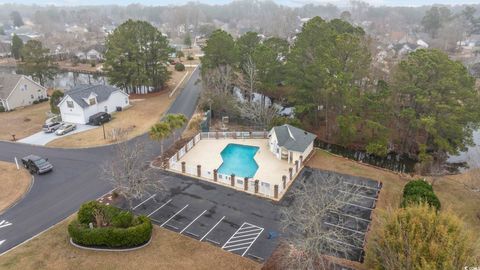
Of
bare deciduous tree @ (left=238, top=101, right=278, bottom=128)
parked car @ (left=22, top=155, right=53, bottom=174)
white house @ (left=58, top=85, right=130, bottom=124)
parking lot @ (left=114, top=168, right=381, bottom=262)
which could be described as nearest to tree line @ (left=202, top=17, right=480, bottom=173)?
bare deciduous tree @ (left=238, top=101, right=278, bottom=128)

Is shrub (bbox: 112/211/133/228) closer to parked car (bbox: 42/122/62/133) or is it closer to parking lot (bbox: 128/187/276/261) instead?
parking lot (bbox: 128/187/276/261)

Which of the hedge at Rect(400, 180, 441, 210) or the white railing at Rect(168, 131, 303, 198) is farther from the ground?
the hedge at Rect(400, 180, 441, 210)

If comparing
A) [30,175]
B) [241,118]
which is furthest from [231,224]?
[241,118]

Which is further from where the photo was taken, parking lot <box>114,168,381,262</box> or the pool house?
the pool house

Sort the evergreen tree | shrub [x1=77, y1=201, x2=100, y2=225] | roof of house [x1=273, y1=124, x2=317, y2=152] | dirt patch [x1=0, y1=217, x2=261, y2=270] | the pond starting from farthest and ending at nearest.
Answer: the pond
the evergreen tree
roof of house [x1=273, y1=124, x2=317, y2=152]
shrub [x1=77, y1=201, x2=100, y2=225]
dirt patch [x1=0, y1=217, x2=261, y2=270]

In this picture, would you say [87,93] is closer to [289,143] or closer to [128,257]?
[289,143]

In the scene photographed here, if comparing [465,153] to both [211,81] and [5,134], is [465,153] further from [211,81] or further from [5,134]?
[5,134]

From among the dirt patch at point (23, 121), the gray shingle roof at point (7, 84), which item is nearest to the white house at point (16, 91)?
the gray shingle roof at point (7, 84)
